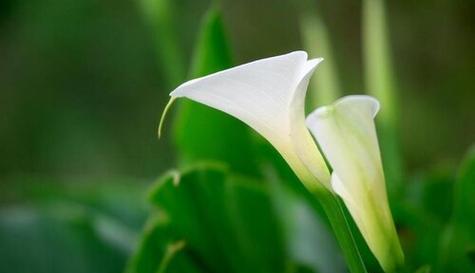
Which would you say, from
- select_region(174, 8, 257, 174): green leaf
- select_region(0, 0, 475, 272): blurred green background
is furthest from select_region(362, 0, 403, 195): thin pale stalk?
select_region(0, 0, 475, 272): blurred green background

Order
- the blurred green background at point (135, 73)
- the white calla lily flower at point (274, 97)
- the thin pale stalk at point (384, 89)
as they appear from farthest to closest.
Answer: the blurred green background at point (135, 73) < the thin pale stalk at point (384, 89) < the white calla lily flower at point (274, 97)

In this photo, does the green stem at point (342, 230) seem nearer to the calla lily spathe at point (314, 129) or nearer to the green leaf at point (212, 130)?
the calla lily spathe at point (314, 129)

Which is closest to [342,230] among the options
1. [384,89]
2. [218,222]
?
[218,222]

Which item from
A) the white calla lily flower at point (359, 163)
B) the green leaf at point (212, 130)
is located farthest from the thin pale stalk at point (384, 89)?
the white calla lily flower at point (359, 163)

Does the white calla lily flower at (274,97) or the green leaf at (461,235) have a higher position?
the white calla lily flower at (274,97)

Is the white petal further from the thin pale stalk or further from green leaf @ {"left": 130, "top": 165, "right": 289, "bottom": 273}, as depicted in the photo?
the thin pale stalk

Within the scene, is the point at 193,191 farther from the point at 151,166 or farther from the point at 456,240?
the point at 151,166
